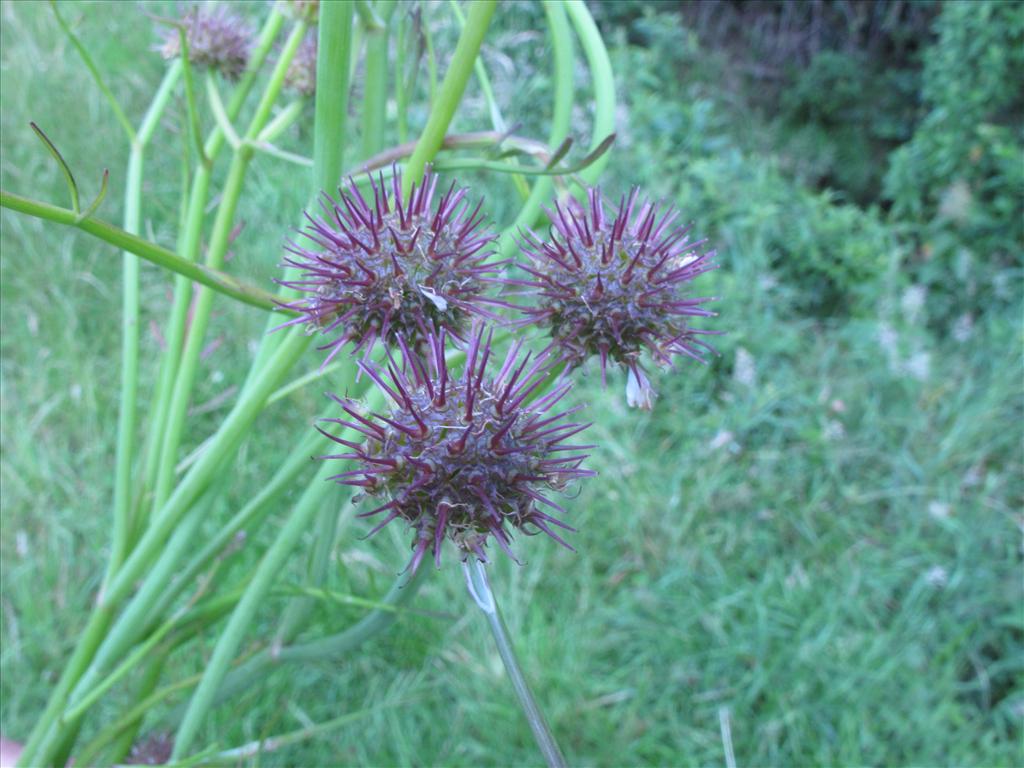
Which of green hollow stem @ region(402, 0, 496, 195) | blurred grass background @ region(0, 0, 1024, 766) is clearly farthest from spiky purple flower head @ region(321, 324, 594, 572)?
blurred grass background @ region(0, 0, 1024, 766)

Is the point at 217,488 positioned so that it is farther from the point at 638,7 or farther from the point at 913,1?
the point at 913,1

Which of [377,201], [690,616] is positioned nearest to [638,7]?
[690,616]

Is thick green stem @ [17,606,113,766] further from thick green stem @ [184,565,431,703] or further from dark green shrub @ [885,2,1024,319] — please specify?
dark green shrub @ [885,2,1024,319]

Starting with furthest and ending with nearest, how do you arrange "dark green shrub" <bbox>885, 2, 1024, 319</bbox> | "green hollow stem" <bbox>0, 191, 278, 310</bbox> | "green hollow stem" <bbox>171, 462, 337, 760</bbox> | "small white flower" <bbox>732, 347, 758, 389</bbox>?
"dark green shrub" <bbox>885, 2, 1024, 319</bbox>
"small white flower" <bbox>732, 347, 758, 389</bbox>
"green hollow stem" <bbox>171, 462, 337, 760</bbox>
"green hollow stem" <bbox>0, 191, 278, 310</bbox>

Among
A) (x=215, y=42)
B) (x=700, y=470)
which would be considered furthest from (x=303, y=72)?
(x=700, y=470)

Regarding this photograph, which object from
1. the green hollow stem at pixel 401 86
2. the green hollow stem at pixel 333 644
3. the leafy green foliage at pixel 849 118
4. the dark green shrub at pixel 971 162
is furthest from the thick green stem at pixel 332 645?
the leafy green foliage at pixel 849 118

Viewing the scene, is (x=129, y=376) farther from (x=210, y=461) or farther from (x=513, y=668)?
(x=513, y=668)
